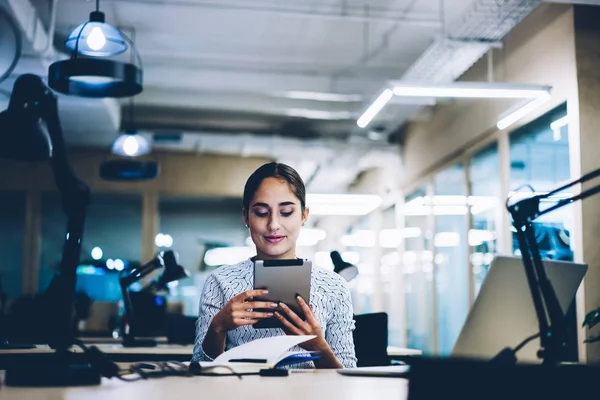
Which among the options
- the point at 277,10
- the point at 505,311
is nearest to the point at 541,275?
the point at 505,311

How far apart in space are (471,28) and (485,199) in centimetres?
243

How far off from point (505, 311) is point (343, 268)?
1805 mm

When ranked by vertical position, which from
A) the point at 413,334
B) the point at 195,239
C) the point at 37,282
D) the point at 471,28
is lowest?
the point at 413,334

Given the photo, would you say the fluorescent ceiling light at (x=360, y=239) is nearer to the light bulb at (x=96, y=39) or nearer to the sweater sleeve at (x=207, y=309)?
the light bulb at (x=96, y=39)

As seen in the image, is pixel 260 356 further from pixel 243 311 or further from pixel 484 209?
pixel 484 209

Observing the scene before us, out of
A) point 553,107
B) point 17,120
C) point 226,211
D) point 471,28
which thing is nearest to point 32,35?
point 471,28

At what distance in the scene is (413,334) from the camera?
33.2 ft

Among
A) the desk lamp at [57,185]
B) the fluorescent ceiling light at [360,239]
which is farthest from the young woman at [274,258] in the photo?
the fluorescent ceiling light at [360,239]

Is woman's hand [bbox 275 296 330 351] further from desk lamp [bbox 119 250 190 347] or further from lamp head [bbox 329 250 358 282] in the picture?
desk lamp [bbox 119 250 190 347]

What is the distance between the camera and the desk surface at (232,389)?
1.31m

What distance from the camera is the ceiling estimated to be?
642cm

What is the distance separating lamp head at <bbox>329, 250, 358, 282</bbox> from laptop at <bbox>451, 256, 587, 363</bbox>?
67.4 inches

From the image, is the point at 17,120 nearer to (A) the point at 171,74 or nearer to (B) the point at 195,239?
(A) the point at 171,74

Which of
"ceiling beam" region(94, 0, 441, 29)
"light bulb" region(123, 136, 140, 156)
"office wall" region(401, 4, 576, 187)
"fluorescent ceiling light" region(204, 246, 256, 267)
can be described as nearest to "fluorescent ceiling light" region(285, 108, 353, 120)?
"office wall" region(401, 4, 576, 187)
